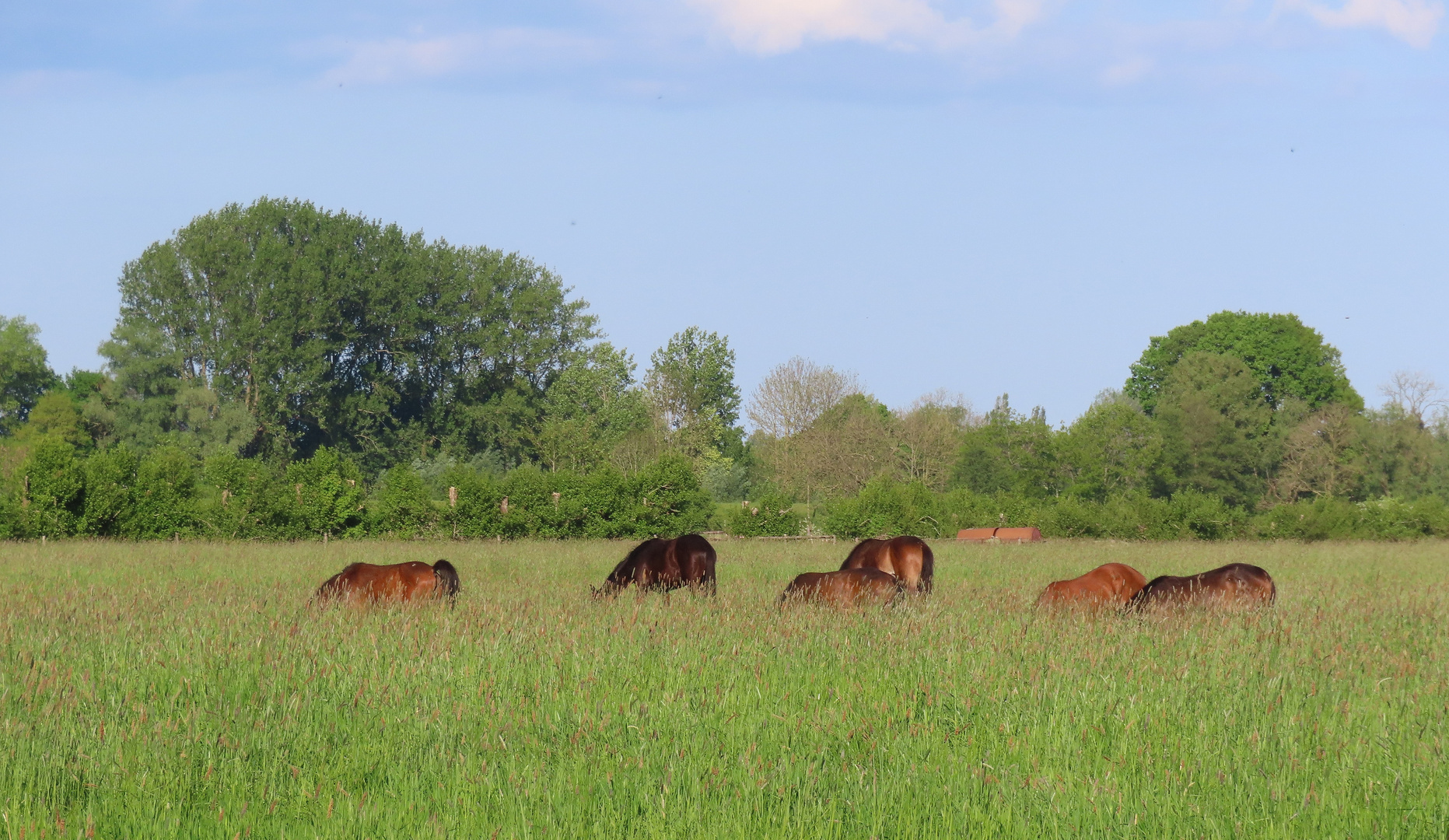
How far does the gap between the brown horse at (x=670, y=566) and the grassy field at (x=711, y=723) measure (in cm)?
263

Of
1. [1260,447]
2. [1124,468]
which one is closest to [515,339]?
[1124,468]

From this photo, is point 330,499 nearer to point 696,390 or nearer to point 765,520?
point 765,520

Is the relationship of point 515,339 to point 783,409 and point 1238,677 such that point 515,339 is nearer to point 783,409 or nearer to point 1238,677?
point 783,409

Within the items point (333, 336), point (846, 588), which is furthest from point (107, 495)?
point (333, 336)

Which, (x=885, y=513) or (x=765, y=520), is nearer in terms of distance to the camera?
(x=765, y=520)

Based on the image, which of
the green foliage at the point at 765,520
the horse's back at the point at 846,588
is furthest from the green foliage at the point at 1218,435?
the horse's back at the point at 846,588

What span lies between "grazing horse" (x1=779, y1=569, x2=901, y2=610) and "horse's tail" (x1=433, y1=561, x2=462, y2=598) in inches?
143

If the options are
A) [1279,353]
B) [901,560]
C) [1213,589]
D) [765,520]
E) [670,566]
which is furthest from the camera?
[1279,353]

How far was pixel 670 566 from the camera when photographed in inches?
526

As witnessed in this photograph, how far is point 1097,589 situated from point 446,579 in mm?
7192

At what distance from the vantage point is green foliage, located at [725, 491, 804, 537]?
3250 cm

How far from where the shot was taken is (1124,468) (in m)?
55.0

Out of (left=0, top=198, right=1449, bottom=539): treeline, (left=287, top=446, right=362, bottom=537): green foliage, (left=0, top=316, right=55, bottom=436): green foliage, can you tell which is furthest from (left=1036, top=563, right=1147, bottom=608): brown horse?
(left=0, top=316, right=55, bottom=436): green foliage

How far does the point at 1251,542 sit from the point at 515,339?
4427 cm
